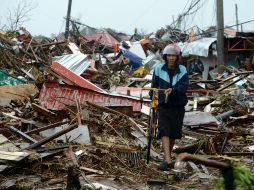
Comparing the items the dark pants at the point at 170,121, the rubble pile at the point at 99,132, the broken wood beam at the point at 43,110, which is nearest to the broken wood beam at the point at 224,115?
the rubble pile at the point at 99,132

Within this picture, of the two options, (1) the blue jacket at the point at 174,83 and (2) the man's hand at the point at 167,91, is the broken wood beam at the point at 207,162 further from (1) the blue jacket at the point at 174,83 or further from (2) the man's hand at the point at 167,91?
(1) the blue jacket at the point at 174,83

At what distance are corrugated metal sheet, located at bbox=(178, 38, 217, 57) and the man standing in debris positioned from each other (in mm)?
16623

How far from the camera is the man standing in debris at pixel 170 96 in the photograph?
23.2ft

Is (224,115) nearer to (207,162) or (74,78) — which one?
(74,78)

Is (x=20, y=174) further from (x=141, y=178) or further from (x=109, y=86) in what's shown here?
(x=109, y=86)

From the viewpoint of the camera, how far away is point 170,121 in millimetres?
7270

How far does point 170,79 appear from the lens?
23.6 ft

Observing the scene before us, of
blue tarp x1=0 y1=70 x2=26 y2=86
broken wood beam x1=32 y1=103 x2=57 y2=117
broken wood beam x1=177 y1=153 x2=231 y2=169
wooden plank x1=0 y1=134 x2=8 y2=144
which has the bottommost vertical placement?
wooden plank x1=0 y1=134 x2=8 y2=144

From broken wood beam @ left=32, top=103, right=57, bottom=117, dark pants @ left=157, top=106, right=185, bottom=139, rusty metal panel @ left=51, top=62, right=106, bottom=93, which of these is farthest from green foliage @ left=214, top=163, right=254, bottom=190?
rusty metal panel @ left=51, top=62, right=106, bottom=93

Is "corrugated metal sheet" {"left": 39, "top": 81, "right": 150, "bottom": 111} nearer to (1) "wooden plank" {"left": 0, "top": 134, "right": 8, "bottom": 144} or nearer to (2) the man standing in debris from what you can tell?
(1) "wooden plank" {"left": 0, "top": 134, "right": 8, "bottom": 144}

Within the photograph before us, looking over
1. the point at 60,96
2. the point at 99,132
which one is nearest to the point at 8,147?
the point at 99,132

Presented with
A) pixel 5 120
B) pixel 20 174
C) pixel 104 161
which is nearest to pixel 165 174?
pixel 104 161

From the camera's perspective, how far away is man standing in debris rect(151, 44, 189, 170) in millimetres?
7062

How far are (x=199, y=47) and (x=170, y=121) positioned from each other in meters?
17.3
